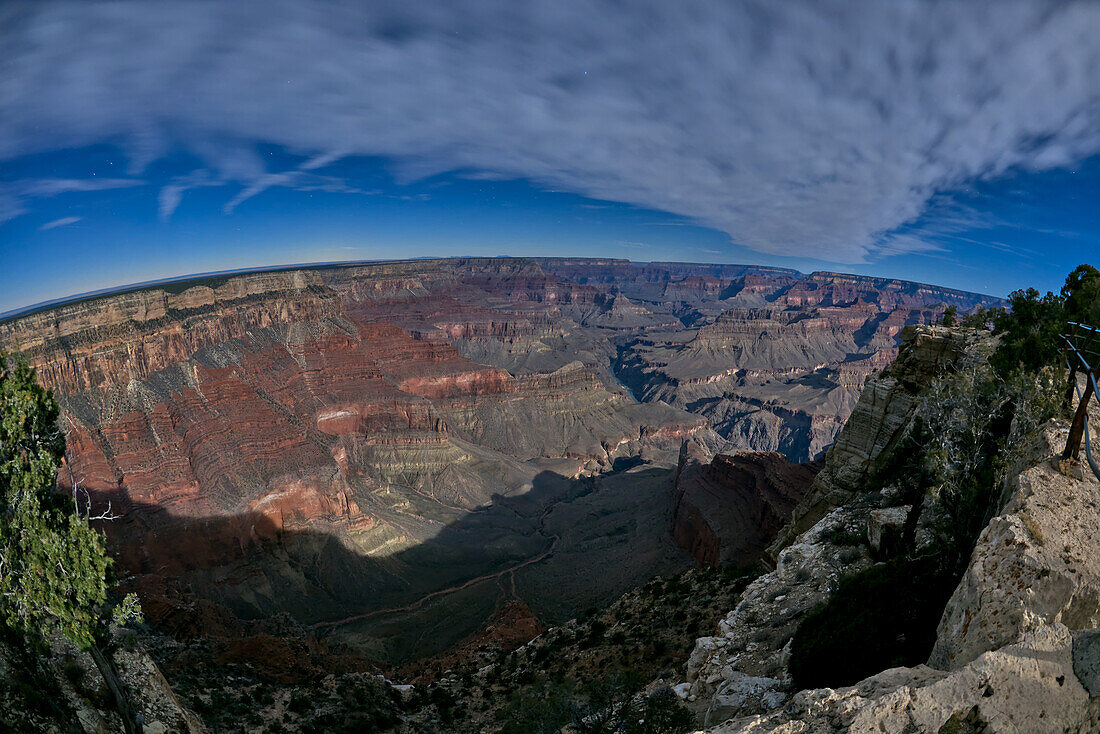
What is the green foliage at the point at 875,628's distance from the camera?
994 centimetres

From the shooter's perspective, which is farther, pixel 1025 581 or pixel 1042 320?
A: pixel 1042 320

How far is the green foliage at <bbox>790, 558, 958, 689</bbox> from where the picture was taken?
9.94 m

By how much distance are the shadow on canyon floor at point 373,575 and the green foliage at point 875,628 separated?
36963mm

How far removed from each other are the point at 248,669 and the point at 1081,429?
36.7m

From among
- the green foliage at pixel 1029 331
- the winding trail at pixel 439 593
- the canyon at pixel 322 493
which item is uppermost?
the green foliage at pixel 1029 331

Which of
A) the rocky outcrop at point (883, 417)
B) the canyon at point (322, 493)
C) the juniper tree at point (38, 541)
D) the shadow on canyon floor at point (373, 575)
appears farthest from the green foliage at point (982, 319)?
the juniper tree at point (38, 541)

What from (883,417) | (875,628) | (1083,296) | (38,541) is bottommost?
(875,628)

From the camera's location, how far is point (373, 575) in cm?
5609

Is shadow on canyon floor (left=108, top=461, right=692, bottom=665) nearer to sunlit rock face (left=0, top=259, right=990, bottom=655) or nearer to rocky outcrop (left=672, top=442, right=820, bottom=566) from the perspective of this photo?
sunlit rock face (left=0, top=259, right=990, bottom=655)

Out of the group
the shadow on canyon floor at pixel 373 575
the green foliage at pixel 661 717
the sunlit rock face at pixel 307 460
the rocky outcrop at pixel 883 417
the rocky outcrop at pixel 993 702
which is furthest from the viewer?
the sunlit rock face at pixel 307 460

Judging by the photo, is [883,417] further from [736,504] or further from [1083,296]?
[736,504]

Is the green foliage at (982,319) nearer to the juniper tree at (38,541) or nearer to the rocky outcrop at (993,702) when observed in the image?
the rocky outcrop at (993,702)

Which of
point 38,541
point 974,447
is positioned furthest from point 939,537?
point 38,541

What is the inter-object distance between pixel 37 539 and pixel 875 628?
18655mm
